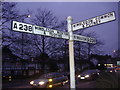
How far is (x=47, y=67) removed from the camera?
21.1 meters

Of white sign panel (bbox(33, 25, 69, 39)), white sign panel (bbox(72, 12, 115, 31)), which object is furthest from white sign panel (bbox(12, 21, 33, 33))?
white sign panel (bbox(72, 12, 115, 31))

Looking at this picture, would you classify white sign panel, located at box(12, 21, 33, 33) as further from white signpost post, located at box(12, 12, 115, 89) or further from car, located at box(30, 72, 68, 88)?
car, located at box(30, 72, 68, 88)

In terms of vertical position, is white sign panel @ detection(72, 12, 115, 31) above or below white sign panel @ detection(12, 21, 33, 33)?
above

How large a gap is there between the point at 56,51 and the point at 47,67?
4.70m

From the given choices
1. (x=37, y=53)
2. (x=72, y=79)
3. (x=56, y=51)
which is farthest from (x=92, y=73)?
(x=72, y=79)

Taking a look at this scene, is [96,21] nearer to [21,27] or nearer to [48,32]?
[48,32]

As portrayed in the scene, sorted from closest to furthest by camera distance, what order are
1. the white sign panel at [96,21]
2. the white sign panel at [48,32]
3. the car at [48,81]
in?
1. the white sign panel at [48,32]
2. the white sign panel at [96,21]
3. the car at [48,81]

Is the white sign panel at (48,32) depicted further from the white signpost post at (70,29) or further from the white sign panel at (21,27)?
the white sign panel at (21,27)

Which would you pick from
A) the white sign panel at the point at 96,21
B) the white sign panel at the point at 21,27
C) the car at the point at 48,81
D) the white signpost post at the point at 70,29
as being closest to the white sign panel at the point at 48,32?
the white signpost post at the point at 70,29

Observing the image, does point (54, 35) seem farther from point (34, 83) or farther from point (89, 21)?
point (34, 83)

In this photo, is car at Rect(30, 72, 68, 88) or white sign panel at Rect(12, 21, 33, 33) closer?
white sign panel at Rect(12, 21, 33, 33)

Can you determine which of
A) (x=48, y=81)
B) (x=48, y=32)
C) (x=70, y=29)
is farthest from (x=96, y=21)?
(x=48, y=81)

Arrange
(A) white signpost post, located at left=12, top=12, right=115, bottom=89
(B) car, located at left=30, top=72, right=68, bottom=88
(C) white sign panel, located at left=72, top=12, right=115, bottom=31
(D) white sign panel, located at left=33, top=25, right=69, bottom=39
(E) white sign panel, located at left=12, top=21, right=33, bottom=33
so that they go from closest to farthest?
1. (E) white sign panel, located at left=12, top=21, right=33, bottom=33
2. (A) white signpost post, located at left=12, top=12, right=115, bottom=89
3. (D) white sign panel, located at left=33, top=25, right=69, bottom=39
4. (C) white sign panel, located at left=72, top=12, right=115, bottom=31
5. (B) car, located at left=30, top=72, right=68, bottom=88

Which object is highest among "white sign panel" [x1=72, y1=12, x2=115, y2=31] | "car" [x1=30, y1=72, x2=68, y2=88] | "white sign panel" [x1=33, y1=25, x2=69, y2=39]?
"white sign panel" [x1=72, y1=12, x2=115, y2=31]
